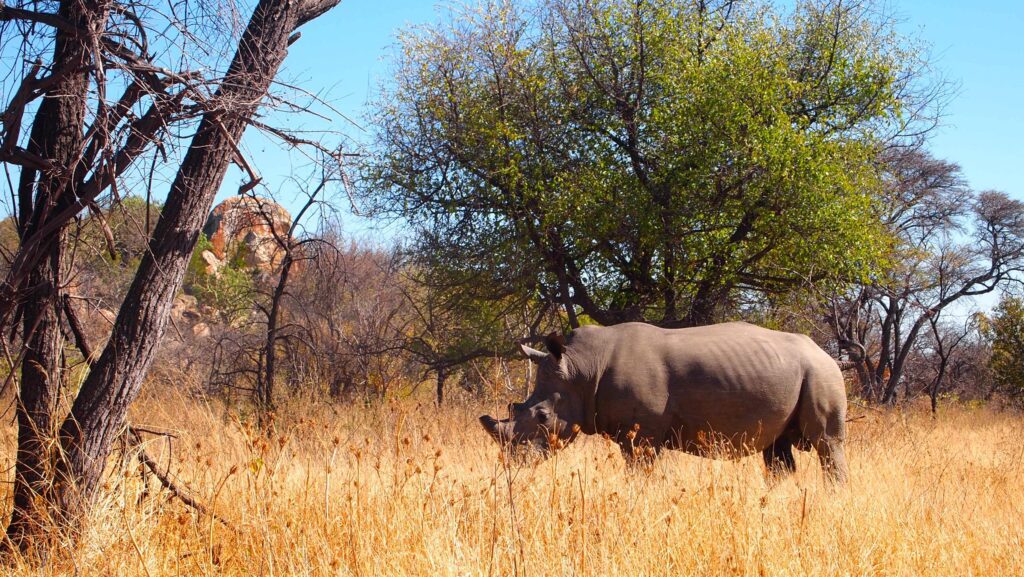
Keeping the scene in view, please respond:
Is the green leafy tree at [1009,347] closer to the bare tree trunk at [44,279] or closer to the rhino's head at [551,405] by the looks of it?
the rhino's head at [551,405]

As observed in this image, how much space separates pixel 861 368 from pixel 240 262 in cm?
2164

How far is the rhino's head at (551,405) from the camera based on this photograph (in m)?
7.37

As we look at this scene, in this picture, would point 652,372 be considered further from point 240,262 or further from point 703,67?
point 240,262

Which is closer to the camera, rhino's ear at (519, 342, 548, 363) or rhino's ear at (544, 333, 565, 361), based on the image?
rhino's ear at (544, 333, 565, 361)

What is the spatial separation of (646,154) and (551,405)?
5394mm

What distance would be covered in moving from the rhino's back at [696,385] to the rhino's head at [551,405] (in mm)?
236

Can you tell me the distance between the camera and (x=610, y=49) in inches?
470

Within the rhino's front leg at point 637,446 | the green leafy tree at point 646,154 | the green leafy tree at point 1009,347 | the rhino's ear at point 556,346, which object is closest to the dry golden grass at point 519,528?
the rhino's front leg at point 637,446

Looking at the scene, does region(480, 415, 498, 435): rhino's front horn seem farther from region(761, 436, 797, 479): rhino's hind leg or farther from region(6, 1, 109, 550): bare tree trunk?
region(6, 1, 109, 550): bare tree trunk

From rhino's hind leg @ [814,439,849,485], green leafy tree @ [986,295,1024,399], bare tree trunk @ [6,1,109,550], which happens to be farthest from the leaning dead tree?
green leafy tree @ [986,295,1024,399]

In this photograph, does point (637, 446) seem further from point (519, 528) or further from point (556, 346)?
point (519, 528)

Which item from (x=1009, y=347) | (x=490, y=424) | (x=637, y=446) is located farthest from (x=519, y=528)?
(x=1009, y=347)

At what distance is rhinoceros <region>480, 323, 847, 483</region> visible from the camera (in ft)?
24.3

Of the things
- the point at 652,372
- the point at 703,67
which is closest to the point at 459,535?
the point at 652,372
